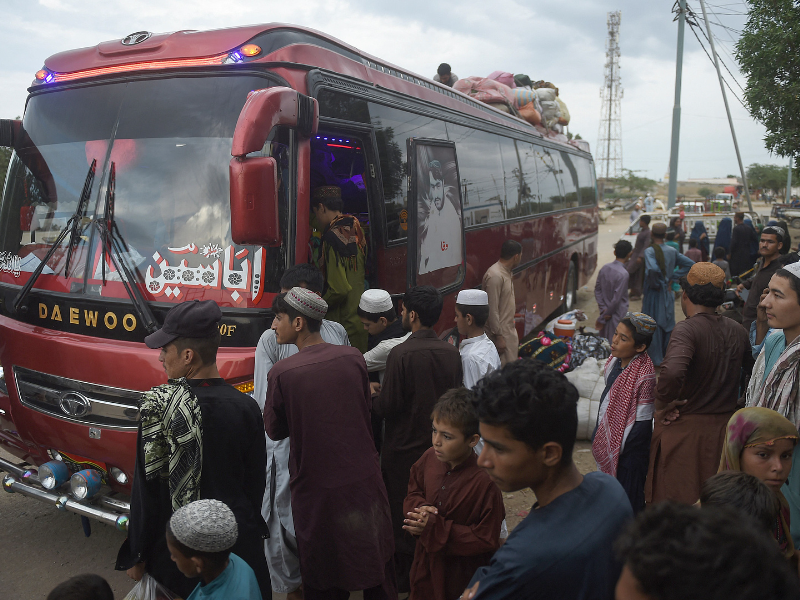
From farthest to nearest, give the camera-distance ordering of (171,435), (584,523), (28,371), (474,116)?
(474,116), (28,371), (171,435), (584,523)

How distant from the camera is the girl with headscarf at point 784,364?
2561 millimetres

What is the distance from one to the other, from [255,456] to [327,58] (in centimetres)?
271

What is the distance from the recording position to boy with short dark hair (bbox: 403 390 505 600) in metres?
2.42

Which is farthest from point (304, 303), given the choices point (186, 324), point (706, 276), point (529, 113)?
point (529, 113)

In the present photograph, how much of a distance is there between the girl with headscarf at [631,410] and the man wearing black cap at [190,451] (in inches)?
84.1

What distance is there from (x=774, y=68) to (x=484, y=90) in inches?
250

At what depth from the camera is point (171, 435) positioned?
7.21ft

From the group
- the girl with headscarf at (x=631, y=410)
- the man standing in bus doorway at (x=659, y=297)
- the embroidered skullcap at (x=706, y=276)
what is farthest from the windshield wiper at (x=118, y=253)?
the man standing in bus doorway at (x=659, y=297)

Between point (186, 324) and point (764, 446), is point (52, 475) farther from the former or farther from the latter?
point (764, 446)

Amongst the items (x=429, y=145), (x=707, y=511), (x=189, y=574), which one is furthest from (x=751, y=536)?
(x=429, y=145)

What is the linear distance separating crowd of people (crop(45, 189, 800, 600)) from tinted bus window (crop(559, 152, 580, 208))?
7531mm

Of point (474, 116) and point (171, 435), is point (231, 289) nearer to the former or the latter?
point (171, 435)

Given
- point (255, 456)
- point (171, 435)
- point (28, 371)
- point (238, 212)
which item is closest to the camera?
point (171, 435)

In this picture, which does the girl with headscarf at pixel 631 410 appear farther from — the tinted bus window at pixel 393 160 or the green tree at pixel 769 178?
the green tree at pixel 769 178
